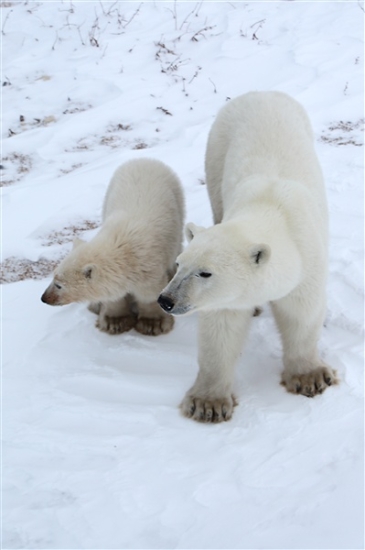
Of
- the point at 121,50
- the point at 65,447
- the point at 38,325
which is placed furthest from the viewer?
the point at 121,50

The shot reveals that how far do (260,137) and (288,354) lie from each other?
1181 millimetres

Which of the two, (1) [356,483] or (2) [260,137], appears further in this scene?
(2) [260,137]

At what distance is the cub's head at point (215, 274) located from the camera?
2.26m

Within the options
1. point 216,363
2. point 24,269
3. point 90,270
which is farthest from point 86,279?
point 216,363

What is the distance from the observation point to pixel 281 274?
7.89 feet

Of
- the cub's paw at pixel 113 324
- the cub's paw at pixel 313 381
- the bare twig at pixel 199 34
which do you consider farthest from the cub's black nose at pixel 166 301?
the bare twig at pixel 199 34

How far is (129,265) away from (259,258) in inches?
53.9

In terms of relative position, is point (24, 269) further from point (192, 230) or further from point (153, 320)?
point (192, 230)

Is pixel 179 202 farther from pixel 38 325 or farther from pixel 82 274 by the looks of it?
pixel 38 325

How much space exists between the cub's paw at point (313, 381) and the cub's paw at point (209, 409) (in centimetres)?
31

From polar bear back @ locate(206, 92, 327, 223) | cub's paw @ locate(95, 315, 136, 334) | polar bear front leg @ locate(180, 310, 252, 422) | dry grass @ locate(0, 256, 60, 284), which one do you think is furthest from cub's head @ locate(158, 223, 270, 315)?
dry grass @ locate(0, 256, 60, 284)

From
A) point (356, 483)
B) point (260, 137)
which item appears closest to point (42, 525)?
point (356, 483)

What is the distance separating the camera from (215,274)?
2262mm

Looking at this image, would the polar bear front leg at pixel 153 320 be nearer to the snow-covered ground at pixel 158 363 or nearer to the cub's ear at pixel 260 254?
the snow-covered ground at pixel 158 363
